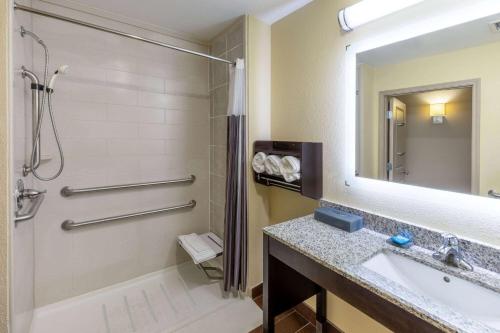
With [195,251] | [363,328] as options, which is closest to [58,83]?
[195,251]

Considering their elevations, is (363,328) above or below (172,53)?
below

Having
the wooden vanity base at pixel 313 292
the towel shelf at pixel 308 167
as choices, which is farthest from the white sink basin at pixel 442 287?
the towel shelf at pixel 308 167

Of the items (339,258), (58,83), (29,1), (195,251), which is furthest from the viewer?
(195,251)

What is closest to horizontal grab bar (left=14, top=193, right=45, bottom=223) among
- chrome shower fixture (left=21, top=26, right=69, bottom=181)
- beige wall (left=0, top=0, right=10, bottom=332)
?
chrome shower fixture (left=21, top=26, right=69, bottom=181)

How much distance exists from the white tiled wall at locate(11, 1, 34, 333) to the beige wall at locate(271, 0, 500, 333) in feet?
4.92

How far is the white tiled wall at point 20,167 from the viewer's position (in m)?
1.13

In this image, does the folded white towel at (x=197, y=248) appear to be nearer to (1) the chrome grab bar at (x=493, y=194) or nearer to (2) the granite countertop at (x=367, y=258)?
(2) the granite countertop at (x=367, y=258)

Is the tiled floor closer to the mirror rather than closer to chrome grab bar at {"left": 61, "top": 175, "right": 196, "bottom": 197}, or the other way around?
the mirror

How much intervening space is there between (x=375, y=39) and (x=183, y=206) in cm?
190

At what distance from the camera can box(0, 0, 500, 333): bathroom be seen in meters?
0.91

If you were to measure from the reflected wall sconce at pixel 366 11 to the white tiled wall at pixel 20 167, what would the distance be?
1605 millimetres

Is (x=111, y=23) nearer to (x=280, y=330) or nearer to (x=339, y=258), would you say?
(x=339, y=258)

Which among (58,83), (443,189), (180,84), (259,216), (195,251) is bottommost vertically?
(195,251)

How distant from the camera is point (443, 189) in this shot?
1.02 metres
